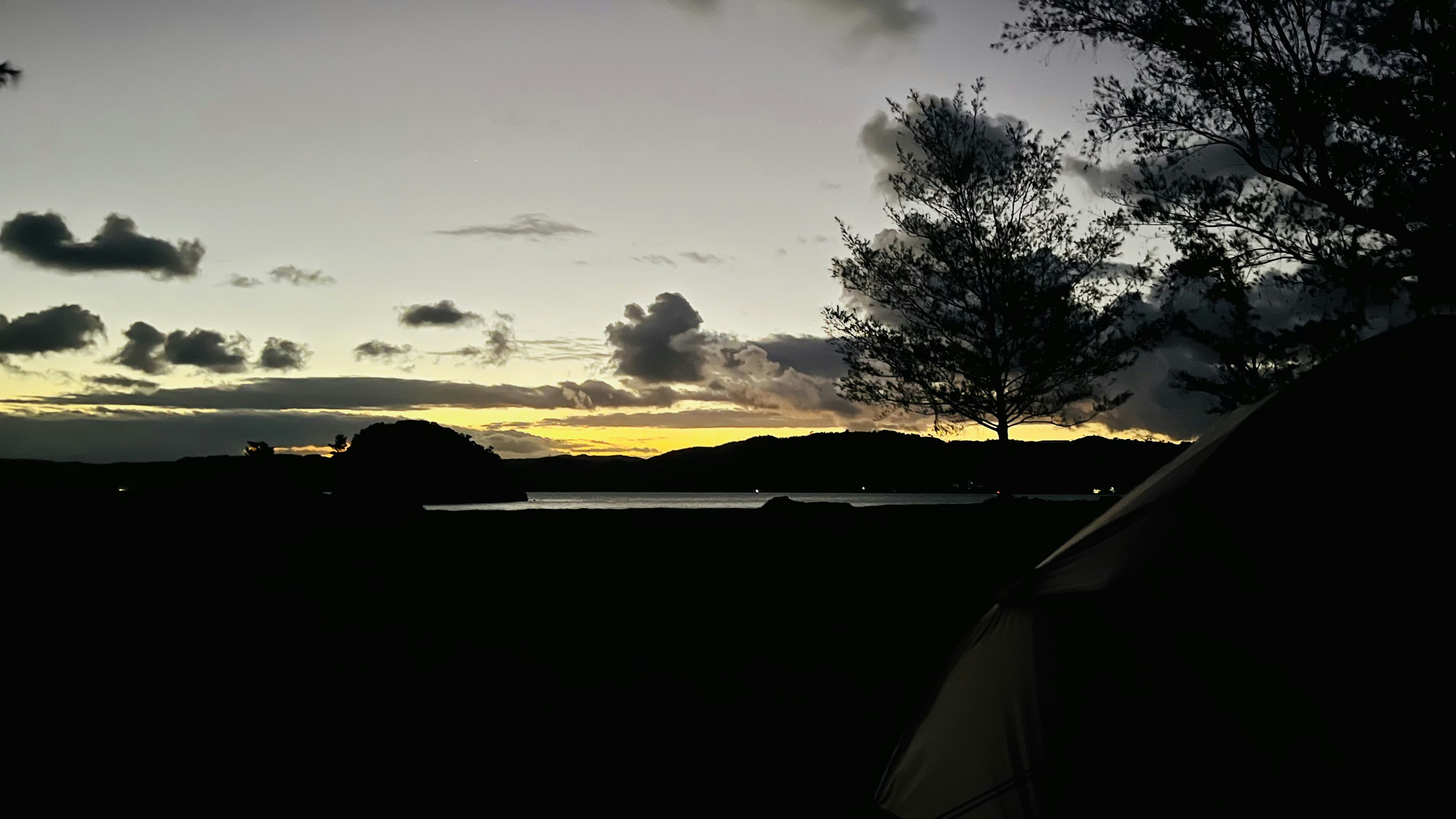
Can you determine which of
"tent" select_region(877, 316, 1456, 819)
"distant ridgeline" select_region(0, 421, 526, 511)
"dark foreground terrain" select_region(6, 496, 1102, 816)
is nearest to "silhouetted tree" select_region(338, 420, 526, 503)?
"distant ridgeline" select_region(0, 421, 526, 511)

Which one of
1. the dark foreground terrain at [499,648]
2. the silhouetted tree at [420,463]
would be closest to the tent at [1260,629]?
the dark foreground terrain at [499,648]

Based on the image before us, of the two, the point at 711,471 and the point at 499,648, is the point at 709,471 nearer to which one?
the point at 711,471

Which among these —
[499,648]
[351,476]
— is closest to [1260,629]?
[499,648]

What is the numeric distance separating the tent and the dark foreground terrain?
3.41ft

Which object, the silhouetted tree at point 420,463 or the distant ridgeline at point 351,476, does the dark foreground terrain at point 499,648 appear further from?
the silhouetted tree at point 420,463

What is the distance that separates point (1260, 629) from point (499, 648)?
26.3 ft

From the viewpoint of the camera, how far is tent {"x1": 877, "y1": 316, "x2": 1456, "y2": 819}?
12.5 ft

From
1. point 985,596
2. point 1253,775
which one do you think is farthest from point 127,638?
point 1253,775

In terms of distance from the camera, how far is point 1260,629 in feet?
13.3

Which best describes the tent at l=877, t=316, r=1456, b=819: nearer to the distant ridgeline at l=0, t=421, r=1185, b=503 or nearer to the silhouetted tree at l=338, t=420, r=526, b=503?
the distant ridgeline at l=0, t=421, r=1185, b=503

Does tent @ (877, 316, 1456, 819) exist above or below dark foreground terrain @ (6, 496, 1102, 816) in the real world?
above

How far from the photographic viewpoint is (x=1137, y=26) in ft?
→ 49.9

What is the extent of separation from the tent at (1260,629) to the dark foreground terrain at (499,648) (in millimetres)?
1039

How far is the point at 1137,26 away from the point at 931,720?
14.0 m
